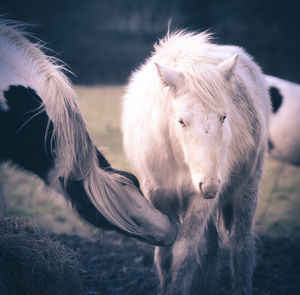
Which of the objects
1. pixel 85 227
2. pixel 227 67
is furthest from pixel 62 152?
pixel 85 227

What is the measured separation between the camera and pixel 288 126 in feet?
16.1

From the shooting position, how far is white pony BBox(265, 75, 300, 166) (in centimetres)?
487

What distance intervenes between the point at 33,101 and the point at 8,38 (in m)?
0.51

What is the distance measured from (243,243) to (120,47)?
41.1 feet

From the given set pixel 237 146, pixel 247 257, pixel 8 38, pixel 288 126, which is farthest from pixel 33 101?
pixel 288 126

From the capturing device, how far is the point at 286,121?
4.91 m

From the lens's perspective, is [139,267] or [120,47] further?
[120,47]

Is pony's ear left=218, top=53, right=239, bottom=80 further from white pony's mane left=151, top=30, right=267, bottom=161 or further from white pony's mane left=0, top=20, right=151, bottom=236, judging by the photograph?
white pony's mane left=0, top=20, right=151, bottom=236

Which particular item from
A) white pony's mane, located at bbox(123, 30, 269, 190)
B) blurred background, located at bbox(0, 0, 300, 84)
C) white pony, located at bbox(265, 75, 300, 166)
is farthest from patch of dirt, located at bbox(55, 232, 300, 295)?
blurred background, located at bbox(0, 0, 300, 84)

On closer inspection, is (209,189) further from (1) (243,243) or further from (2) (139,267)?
(2) (139,267)

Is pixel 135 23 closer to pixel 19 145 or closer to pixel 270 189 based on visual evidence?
pixel 270 189

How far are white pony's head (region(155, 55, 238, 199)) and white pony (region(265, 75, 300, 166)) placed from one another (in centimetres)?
323

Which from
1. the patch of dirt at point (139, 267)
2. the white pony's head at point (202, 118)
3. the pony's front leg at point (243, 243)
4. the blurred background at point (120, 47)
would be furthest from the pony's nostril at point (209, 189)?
the blurred background at point (120, 47)

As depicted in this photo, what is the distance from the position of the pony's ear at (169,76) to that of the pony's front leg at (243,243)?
1.09 meters
